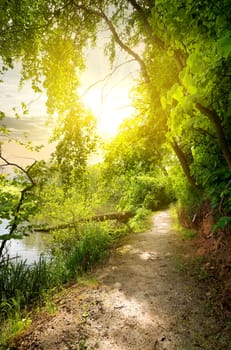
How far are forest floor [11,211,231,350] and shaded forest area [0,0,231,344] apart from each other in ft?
1.76

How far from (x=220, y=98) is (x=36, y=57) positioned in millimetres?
7556

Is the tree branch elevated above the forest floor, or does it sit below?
above

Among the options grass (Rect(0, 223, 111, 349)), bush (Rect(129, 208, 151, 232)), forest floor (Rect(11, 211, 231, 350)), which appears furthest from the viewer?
bush (Rect(129, 208, 151, 232))

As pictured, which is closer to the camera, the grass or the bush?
the grass

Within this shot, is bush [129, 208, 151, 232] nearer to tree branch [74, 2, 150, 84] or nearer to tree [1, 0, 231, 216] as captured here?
tree [1, 0, 231, 216]

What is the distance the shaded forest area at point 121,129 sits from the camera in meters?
2.26

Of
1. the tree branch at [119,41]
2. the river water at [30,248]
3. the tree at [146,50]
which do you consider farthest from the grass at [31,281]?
the tree branch at [119,41]

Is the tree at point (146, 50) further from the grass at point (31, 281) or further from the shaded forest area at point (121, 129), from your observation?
the grass at point (31, 281)

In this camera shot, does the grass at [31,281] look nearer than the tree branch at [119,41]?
Yes

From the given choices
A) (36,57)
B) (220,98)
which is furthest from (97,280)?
(36,57)

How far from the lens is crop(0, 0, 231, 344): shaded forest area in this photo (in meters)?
2.26

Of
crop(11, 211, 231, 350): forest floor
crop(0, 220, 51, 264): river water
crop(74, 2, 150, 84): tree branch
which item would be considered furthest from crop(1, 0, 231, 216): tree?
crop(0, 220, 51, 264): river water

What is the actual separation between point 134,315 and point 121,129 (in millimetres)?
7934

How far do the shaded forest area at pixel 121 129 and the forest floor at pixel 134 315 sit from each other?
1.76ft
